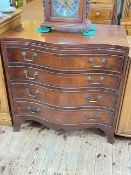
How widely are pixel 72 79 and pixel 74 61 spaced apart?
14 centimetres

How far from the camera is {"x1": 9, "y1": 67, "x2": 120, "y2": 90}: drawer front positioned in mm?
1487

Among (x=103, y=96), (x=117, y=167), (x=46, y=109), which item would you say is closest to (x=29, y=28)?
(x=46, y=109)

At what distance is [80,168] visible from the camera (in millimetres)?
1594

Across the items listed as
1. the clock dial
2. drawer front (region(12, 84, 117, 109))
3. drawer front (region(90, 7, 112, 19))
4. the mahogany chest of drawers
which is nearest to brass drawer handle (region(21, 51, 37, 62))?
the mahogany chest of drawers

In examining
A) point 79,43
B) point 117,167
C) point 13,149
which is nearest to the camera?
point 79,43

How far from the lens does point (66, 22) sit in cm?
156

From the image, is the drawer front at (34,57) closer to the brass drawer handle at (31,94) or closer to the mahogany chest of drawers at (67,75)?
the mahogany chest of drawers at (67,75)

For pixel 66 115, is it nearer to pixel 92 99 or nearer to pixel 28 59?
pixel 92 99

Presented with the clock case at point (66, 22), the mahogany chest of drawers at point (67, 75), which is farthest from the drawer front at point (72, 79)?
the clock case at point (66, 22)

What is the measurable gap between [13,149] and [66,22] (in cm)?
109

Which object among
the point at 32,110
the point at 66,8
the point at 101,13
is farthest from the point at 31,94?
the point at 101,13

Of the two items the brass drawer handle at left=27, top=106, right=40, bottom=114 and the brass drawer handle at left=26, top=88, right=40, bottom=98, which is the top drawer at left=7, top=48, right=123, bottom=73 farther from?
the brass drawer handle at left=27, top=106, right=40, bottom=114

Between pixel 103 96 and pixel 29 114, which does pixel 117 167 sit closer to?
pixel 103 96

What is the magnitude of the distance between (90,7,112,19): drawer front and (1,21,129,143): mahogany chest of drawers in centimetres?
100
